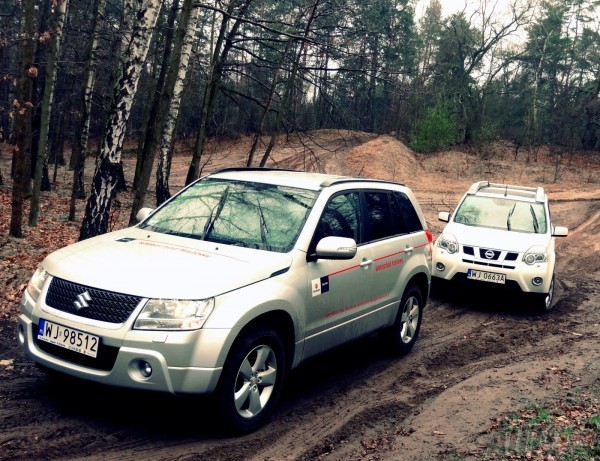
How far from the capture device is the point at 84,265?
4.48m

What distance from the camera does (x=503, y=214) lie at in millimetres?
11047

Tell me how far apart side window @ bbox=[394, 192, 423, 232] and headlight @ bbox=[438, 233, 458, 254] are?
10.3 ft

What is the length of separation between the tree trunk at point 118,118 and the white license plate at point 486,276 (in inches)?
225

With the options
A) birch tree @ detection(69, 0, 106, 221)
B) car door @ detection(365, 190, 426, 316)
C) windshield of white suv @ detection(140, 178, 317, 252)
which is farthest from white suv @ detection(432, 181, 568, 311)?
birch tree @ detection(69, 0, 106, 221)

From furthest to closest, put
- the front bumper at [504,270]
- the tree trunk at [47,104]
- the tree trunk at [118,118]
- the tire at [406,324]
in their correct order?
the tree trunk at [47,104], the front bumper at [504,270], the tree trunk at [118,118], the tire at [406,324]

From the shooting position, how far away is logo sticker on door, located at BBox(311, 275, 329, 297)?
16.7 ft

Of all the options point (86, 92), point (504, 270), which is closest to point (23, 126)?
point (86, 92)

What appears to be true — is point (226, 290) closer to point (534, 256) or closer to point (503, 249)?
point (503, 249)

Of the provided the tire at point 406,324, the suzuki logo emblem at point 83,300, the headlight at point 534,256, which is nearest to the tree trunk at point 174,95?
the tire at point 406,324

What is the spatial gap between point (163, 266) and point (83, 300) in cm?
58

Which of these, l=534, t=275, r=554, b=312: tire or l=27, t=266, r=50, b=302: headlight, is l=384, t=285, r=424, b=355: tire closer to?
l=534, t=275, r=554, b=312: tire

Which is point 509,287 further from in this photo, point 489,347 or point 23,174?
point 23,174

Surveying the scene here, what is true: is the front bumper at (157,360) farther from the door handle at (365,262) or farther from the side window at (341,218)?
the door handle at (365,262)

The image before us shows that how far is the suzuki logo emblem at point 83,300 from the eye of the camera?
4.23m
